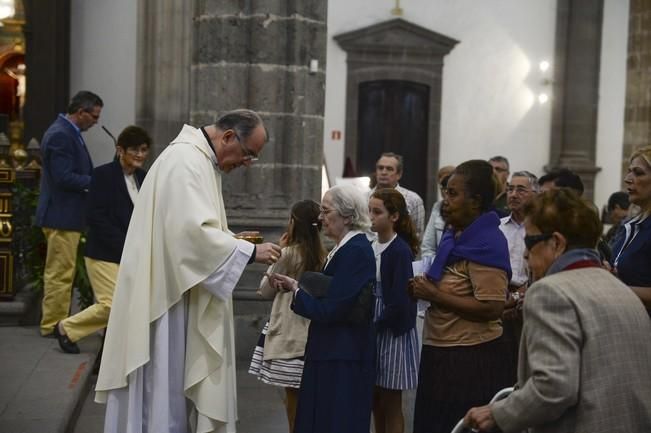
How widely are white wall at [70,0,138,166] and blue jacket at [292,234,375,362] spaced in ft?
36.6

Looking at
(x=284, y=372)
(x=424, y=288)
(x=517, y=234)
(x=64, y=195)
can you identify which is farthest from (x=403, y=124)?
(x=424, y=288)

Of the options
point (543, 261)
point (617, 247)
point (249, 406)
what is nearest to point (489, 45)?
point (249, 406)

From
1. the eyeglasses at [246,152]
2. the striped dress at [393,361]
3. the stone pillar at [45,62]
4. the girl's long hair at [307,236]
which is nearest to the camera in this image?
the eyeglasses at [246,152]

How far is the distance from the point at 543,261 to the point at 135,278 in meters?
1.90

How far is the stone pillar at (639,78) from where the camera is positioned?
18172 mm

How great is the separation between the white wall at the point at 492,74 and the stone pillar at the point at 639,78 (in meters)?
2.14

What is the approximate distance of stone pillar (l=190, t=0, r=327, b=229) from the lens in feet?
26.1

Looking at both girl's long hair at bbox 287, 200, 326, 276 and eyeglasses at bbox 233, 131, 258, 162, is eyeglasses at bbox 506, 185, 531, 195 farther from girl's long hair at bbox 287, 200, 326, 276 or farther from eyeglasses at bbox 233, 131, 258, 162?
eyeglasses at bbox 233, 131, 258, 162

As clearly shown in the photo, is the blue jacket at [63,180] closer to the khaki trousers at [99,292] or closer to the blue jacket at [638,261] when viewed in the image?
the khaki trousers at [99,292]

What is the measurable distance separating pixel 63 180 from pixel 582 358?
527cm

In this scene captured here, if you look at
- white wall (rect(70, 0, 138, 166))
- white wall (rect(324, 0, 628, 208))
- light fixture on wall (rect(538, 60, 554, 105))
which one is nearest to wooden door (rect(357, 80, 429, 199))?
white wall (rect(324, 0, 628, 208))

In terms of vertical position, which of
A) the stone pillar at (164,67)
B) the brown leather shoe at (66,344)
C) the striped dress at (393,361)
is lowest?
the brown leather shoe at (66,344)

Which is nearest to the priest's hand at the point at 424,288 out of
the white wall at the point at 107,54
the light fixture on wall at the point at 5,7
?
the light fixture on wall at the point at 5,7

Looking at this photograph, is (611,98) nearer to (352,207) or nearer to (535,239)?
(352,207)
